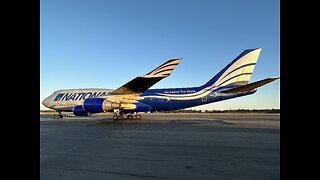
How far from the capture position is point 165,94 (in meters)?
21.7

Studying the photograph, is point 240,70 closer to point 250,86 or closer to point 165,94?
point 250,86

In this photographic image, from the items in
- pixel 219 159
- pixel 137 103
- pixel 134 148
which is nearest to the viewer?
pixel 219 159

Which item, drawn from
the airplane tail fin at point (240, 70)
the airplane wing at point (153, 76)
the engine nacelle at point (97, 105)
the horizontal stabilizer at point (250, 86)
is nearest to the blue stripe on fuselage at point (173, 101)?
the airplane tail fin at point (240, 70)

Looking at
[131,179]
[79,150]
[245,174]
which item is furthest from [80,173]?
[245,174]

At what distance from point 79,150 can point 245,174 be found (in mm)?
3953

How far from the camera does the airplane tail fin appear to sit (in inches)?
804

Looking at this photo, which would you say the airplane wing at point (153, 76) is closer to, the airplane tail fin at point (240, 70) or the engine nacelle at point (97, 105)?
the engine nacelle at point (97, 105)

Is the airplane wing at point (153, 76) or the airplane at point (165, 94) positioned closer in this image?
the airplane wing at point (153, 76)

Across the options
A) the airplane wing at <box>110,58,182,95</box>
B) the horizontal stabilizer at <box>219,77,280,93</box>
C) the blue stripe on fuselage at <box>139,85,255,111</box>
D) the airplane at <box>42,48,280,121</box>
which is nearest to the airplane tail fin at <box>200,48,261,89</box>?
the airplane at <box>42,48,280,121</box>

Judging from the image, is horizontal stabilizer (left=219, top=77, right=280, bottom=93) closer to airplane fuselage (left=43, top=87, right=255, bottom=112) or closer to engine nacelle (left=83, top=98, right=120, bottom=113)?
airplane fuselage (left=43, top=87, right=255, bottom=112)

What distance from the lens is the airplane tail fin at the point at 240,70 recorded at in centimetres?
2042

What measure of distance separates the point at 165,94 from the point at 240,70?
280 inches
